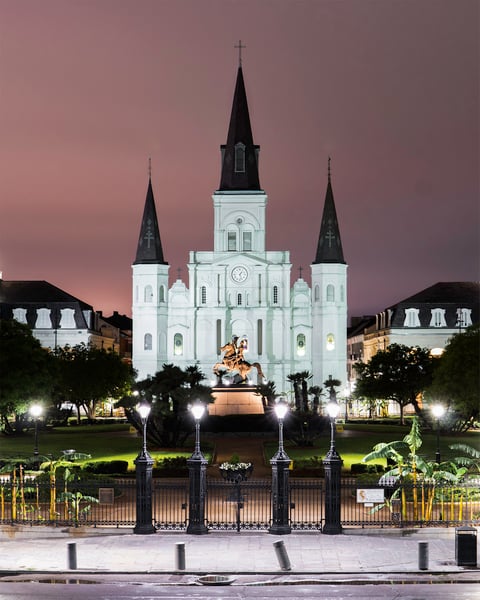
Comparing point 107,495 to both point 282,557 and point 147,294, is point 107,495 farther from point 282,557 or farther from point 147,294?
point 147,294

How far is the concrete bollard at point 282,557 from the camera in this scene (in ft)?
78.6

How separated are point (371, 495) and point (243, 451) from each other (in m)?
27.7

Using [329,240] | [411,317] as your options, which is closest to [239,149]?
[329,240]

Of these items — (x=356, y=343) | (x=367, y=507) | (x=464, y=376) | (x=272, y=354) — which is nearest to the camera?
(x=367, y=507)

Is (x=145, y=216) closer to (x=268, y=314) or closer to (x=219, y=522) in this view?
(x=268, y=314)

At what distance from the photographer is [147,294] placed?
459ft

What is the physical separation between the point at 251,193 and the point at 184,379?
81.4 m

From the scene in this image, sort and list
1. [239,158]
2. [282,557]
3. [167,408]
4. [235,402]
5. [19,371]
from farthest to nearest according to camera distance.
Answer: [239,158] → [235,402] → [19,371] → [167,408] → [282,557]

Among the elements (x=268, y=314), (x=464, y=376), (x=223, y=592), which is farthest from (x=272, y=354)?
(x=223, y=592)

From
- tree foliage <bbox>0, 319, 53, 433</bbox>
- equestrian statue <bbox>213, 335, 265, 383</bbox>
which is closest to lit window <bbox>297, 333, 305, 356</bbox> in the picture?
equestrian statue <bbox>213, 335, 265, 383</bbox>

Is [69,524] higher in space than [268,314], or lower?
lower

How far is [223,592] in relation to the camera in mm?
21953

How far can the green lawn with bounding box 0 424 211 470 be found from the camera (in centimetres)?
5475

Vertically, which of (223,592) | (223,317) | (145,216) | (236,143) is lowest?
(223,592)
